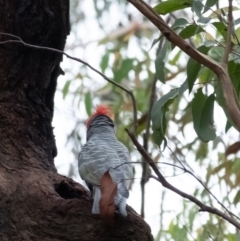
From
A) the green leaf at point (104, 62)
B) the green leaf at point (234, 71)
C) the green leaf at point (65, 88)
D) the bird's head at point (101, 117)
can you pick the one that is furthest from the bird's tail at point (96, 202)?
the green leaf at point (65, 88)

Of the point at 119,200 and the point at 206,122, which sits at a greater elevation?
the point at 206,122

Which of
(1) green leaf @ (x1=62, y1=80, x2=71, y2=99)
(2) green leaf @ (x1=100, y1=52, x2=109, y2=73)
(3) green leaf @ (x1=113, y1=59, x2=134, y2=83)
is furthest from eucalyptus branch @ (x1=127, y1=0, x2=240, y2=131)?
(1) green leaf @ (x1=62, y1=80, x2=71, y2=99)

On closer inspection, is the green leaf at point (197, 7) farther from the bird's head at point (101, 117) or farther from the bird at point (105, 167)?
the bird's head at point (101, 117)

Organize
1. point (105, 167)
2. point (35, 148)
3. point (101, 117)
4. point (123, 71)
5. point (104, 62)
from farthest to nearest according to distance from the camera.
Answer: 1. point (104, 62)
2. point (123, 71)
3. point (101, 117)
4. point (35, 148)
5. point (105, 167)

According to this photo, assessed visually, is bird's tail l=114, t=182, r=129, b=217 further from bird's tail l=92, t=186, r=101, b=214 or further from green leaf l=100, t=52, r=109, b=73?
green leaf l=100, t=52, r=109, b=73

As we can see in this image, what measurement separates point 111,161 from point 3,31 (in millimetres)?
702

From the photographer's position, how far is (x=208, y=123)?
211 centimetres

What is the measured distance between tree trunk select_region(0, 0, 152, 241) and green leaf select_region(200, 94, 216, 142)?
37 cm

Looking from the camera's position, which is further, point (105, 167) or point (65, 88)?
point (65, 88)

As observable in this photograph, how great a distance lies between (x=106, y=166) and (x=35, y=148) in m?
0.33

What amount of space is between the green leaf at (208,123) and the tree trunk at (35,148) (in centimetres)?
37

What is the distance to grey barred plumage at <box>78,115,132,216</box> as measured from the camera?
2066mm

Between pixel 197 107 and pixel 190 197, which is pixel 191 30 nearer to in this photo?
pixel 197 107

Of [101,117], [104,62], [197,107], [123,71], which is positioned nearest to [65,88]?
[104,62]
